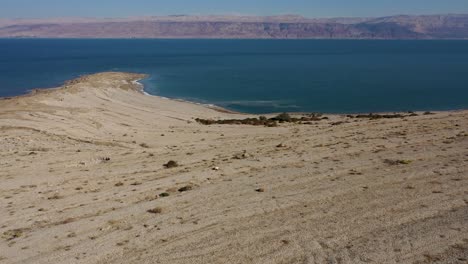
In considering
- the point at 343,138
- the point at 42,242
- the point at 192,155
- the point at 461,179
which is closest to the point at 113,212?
the point at 42,242

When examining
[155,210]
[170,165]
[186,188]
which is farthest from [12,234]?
[170,165]

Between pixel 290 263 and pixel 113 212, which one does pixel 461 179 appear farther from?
pixel 113 212

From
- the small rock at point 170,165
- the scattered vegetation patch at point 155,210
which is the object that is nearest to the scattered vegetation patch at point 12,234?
the scattered vegetation patch at point 155,210

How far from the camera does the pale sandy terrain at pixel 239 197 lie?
43.2 ft

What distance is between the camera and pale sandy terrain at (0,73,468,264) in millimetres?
13172

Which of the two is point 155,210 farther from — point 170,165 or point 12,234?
point 170,165

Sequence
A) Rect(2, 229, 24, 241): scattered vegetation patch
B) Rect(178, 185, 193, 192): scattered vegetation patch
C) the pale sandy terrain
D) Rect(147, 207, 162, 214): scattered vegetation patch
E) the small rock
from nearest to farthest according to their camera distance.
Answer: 1. the pale sandy terrain
2. Rect(2, 229, 24, 241): scattered vegetation patch
3. Rect(147, 207, 162, 214): scattered vegetation patch
4. Rect(178, 185, 193, 192): scattered vegetation patch
5. the small rock

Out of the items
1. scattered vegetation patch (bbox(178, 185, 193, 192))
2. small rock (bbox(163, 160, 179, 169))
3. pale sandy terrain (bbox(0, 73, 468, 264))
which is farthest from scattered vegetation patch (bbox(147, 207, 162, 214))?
small rock (bbox(163, 160, 179, 169))

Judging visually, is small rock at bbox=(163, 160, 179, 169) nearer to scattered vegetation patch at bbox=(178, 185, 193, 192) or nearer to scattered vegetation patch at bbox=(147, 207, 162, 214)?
scattered vegetation patch at bbox=(178, 185, 193, 192)

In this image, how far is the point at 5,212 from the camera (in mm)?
16672

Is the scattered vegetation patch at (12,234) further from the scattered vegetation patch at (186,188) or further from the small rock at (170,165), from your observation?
the small rock at (170,165)

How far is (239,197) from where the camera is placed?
17422 millimetres

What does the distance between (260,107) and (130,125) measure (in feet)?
80.0

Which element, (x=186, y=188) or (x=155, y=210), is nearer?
(x=155, y=210)
